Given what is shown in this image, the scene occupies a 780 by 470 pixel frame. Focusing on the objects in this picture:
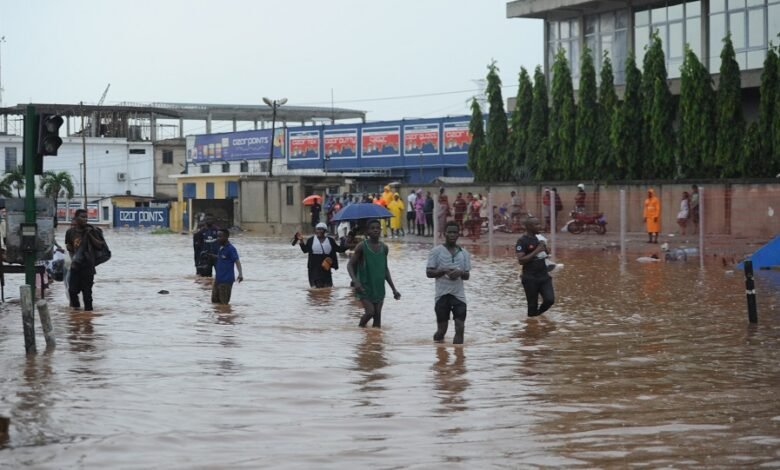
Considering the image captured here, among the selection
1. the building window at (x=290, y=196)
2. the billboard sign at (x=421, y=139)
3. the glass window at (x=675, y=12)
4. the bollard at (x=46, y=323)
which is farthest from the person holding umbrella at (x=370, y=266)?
the billboard sign at (x=421, y=139)

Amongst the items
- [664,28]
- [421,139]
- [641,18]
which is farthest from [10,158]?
[664,28]

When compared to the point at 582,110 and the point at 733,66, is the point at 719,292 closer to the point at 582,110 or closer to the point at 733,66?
the point at 733,66

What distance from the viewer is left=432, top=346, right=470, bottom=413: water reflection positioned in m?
10.8

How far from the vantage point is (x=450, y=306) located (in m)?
14.5

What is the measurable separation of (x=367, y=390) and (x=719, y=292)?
40.2 feet

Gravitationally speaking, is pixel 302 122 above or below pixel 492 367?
above

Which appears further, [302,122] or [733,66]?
[302,122]

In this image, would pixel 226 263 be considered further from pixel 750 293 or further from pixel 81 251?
pixel 750 293

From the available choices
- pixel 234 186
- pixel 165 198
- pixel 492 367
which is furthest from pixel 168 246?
pixel 165 198

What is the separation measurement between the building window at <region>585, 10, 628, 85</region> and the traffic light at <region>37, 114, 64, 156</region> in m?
34.0

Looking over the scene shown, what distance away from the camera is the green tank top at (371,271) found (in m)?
15.9

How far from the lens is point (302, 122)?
104m

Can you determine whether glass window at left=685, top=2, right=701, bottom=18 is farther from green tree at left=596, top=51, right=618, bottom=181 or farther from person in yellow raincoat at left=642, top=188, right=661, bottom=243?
person in yellow raincoat at left=642, top=188, right=661, bottom=243

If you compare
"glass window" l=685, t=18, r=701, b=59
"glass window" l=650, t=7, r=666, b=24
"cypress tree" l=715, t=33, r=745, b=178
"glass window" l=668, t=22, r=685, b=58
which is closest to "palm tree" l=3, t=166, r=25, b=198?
"glass window" l=650, t=7, r=666, b=24
